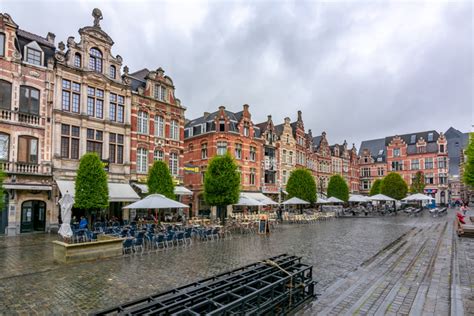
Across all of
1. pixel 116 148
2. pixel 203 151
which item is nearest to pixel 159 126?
pixel 116 148

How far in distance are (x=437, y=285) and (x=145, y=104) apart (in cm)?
2518

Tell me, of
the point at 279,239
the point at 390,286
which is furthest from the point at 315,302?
the point at 279,239

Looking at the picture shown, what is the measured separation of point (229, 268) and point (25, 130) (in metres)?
18.0

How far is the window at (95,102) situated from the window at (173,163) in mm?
7569

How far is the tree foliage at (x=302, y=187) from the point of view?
1395 inches

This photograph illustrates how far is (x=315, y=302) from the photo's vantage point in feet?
23.8

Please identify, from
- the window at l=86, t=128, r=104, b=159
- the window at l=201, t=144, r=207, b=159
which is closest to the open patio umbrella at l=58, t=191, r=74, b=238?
the window at l=86, t=128, r=104, b=159

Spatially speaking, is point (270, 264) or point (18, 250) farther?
point (18, 250)

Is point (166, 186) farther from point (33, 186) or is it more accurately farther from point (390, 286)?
point (390, 286)

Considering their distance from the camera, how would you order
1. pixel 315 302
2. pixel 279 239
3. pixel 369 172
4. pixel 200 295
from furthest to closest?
pixel 369 172
pixel 279 239
pixel 315 302
pixel 200 295

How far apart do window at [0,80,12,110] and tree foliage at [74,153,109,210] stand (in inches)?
271

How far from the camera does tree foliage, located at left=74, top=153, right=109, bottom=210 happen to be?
1816cm

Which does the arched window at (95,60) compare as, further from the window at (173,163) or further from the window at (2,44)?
the window at (173,163)

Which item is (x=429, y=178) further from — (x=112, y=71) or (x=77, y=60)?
(x=77, y=60)
